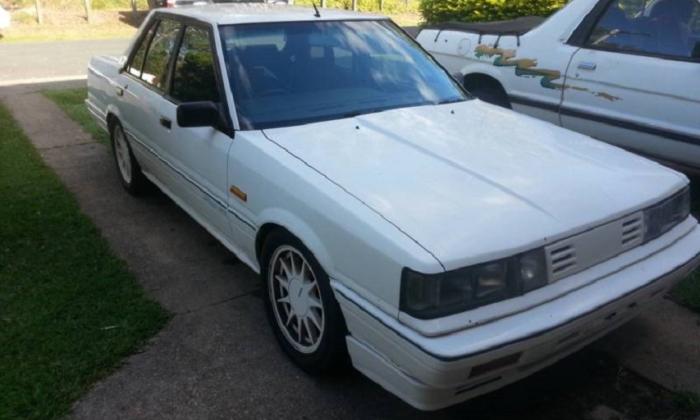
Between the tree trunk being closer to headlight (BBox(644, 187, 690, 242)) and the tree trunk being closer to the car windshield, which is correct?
the car windshield

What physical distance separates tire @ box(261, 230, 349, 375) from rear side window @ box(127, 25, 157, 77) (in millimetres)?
2315

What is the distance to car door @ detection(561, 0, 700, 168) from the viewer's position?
4.37m

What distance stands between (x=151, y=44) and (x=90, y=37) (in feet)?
41.3

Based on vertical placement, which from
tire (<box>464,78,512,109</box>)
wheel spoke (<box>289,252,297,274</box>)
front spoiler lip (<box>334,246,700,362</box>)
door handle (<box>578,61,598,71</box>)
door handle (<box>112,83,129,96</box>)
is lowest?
wheel spoke (<box>289,252,297,274</box>)

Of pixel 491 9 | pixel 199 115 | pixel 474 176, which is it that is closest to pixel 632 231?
pixel 474 176

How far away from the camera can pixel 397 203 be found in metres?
2.51

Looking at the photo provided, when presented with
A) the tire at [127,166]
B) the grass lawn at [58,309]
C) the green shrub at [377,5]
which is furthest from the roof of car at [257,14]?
the green shrub at [377,5]

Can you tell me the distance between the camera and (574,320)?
233 centimetres

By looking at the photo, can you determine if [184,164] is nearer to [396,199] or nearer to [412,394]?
[396,199]

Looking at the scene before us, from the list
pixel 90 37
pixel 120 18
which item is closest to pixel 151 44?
pixel 90 37

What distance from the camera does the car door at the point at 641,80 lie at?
4.37 metres

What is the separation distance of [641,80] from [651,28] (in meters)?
Answer: 0.44

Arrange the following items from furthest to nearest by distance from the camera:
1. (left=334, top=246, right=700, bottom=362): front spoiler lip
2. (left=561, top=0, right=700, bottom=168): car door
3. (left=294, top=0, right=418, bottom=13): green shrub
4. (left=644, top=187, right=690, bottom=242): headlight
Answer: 1. (left=294, top=0, right=418, bottom=13): green shrub
2. (left=561, top=0, right=700, bottom=168): car door
3. (left=644, top=187, right=690, bottom=242): headlight
4. (left=334, top=246, right=700, bottom=362): front spoiler lip

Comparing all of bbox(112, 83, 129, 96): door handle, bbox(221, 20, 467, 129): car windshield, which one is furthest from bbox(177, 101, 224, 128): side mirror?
bbox(112, 83, 129, 96): door handle
